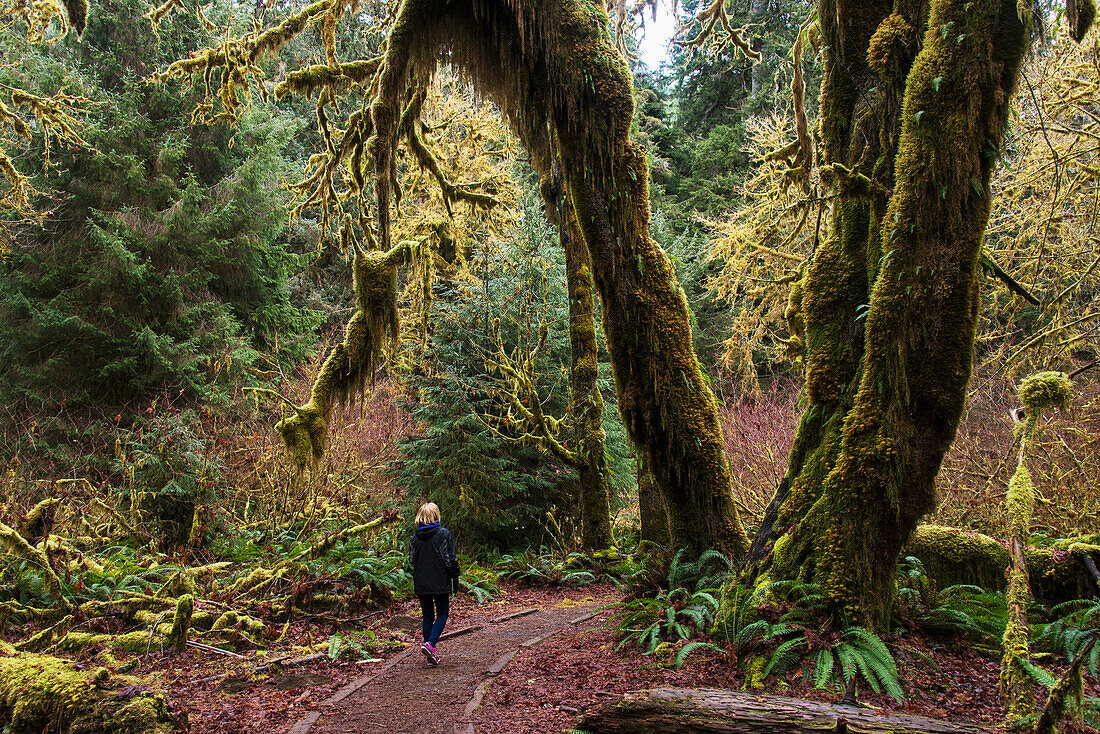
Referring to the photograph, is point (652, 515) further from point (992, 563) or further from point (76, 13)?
point (76, 13)

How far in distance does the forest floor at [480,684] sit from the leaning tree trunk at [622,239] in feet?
5.69

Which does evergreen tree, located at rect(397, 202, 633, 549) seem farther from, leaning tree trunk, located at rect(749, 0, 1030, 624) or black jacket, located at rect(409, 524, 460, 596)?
leaning tree trunk, located at rect(749, 0, 1030, 624)

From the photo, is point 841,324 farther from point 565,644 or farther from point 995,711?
point 565,644

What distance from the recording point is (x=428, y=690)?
536 centimetres

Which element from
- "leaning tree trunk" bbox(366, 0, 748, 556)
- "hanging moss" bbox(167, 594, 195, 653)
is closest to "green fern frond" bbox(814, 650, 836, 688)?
"leaning tree trunk" bbox(366, 0, 748, 556)

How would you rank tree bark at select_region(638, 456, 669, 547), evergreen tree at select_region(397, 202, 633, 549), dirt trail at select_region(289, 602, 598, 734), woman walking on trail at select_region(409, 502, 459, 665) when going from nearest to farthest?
dirt trail at select_region(289, 602, 598, 734)
woman walking on trail at select_region(409, 502, 459, 665)
tree bark at select_region(638, 456, 669, 547)
evergreen tree at select_region(397, 202, 633, 549)

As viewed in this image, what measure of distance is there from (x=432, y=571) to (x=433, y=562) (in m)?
0.09

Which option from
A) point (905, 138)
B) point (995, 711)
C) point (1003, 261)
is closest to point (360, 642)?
point (995, 711)

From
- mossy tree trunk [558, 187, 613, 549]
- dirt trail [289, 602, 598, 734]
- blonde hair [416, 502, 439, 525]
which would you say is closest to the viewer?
dirt trail [289, 602, 598, 734]

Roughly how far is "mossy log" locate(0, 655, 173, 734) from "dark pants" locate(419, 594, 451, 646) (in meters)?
2.62

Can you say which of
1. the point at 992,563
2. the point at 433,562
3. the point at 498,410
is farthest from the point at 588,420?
the point at 992,563

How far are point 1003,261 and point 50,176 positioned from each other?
20.7 m

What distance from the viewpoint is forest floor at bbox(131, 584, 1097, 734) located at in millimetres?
3957

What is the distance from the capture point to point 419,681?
18.5ft
